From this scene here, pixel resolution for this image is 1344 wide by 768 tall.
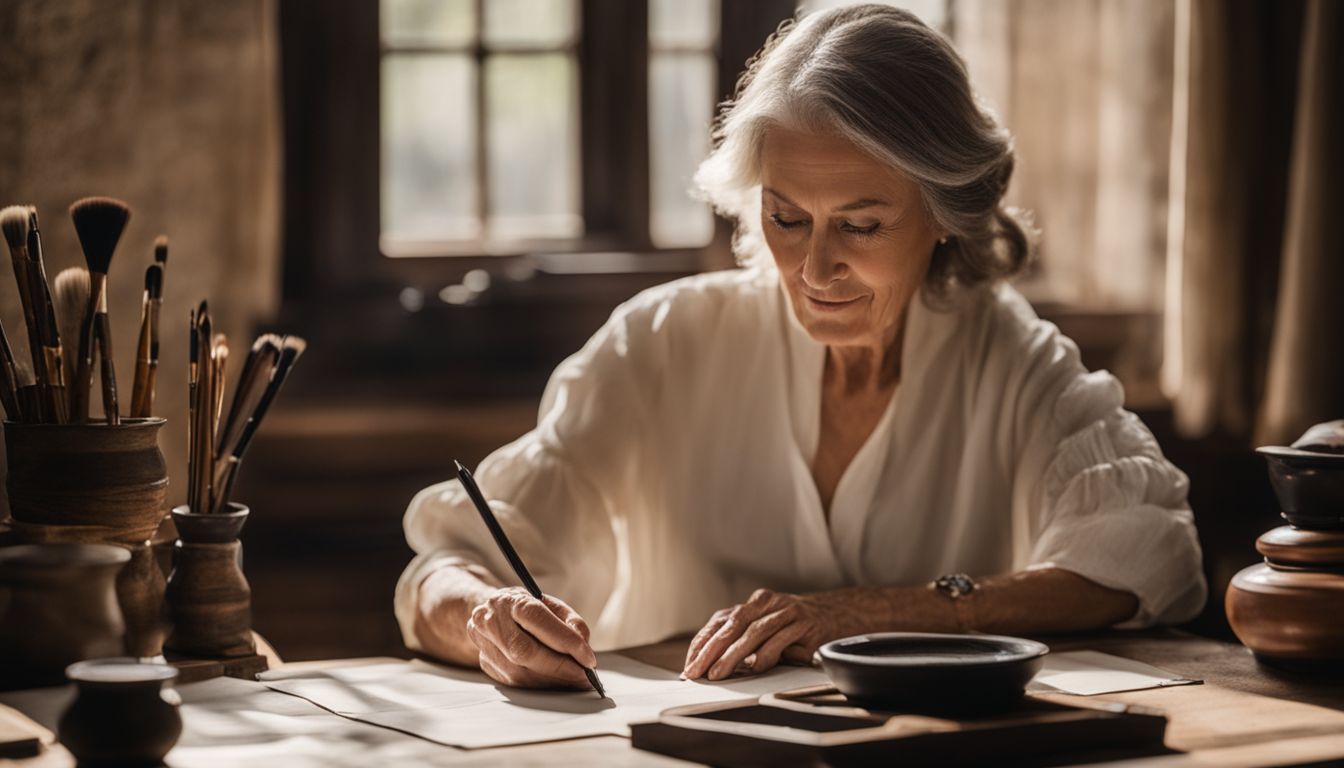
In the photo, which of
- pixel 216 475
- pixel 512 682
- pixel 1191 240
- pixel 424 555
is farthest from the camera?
pixel 1191 240

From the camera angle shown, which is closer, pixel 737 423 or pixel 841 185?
pixel 841 185

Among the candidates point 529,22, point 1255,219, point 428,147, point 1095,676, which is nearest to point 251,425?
point 1095,676

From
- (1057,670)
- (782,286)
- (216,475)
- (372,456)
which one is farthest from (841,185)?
(372,456)

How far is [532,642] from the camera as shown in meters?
1.72

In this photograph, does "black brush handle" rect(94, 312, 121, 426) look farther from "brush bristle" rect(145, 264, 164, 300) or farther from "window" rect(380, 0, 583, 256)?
"window" rect(380, 0, 583, 256)

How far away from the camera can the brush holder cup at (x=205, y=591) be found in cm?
180

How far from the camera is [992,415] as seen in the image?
7.87ft

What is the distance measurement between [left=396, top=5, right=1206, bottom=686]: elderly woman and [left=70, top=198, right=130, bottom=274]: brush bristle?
55 cm

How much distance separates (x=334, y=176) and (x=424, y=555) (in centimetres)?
177

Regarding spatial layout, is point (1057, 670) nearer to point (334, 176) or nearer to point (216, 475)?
point (216, 475)

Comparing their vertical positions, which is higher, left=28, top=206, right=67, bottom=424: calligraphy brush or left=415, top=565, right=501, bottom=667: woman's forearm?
left=28, top=206, right=67, bottom=424: calligraphy brush

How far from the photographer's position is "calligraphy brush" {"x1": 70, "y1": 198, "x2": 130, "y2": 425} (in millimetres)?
1764

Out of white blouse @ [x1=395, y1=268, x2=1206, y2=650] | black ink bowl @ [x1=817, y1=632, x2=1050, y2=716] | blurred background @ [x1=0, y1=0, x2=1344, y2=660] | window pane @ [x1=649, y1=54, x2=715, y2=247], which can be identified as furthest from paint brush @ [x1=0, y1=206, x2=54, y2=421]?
window pane @ [x1=649, y1=54, x2=715, y2=247]

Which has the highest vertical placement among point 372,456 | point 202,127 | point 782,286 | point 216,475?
point 202,127
